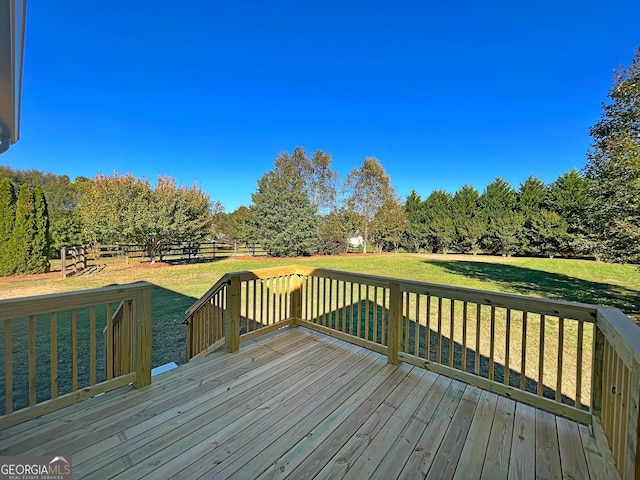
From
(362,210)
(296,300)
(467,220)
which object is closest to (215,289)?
(296,300)

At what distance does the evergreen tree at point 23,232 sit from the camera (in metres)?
8.95

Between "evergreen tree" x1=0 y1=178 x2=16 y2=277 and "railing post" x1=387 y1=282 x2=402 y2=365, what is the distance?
41.8 feet

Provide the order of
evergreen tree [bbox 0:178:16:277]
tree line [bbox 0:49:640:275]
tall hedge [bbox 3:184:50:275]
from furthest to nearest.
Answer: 1. tall hedge [bbox 3:184:50:275]
2. evergreen tree [bbox 0:178:16:277]
3. tree line [bbox 0:49:640:275]

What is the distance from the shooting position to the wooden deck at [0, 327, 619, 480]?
1.40 m

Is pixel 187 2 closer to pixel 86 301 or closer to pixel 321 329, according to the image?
pixel 86 301

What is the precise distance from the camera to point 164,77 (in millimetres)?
8109

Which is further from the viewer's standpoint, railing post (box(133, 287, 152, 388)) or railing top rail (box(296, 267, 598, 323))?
railing post (box(133, 287, 152, 388))

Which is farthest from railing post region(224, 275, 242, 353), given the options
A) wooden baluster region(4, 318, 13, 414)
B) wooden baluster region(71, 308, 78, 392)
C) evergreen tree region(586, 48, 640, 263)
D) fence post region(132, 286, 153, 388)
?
evergreen tree region(586, 48, 640, 263)

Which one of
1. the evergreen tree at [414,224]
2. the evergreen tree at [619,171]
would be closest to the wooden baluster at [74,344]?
the evergreen tree at [619,171]

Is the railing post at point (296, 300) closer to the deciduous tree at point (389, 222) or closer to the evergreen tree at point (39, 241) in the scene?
the evergreen tree at point (39, 241)

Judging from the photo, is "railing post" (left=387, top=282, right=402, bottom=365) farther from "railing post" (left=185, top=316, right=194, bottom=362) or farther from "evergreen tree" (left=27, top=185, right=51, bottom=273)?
"evergreen tree" (left=27, top=185, right=51, bottom=273)
